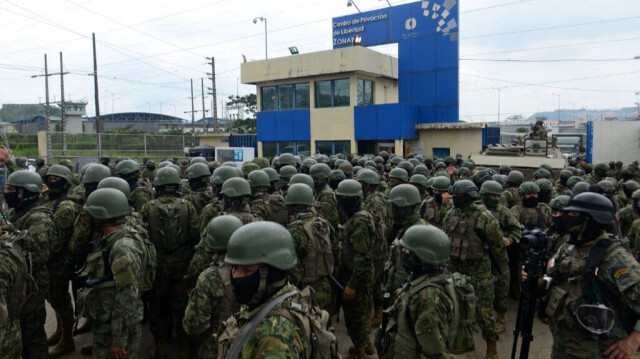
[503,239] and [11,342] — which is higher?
[503,239]

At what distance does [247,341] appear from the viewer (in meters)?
2.16

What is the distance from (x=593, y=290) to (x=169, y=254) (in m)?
4.53

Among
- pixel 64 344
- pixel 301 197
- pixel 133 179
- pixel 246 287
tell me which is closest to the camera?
pixel 246 287

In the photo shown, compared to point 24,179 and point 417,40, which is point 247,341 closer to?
point 24,179

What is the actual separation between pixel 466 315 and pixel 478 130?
24.0m

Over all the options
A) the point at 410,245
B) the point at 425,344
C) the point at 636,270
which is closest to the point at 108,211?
the point at 410,245

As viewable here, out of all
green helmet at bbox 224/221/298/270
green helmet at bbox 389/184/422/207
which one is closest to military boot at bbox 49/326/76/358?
green helmet at bbox 224/221/298/270

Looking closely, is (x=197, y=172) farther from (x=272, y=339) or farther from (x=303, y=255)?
(x=272, y=339)

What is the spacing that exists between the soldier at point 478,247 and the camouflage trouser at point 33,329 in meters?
4.91

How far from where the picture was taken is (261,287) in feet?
7.72

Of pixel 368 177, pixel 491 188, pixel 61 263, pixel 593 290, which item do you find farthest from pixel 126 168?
pixel 593 290

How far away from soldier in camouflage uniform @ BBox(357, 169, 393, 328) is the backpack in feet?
2.78

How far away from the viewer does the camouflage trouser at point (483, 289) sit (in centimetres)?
529

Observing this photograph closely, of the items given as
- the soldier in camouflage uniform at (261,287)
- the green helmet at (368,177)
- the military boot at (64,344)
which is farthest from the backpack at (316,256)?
the military boot at (64,344)
